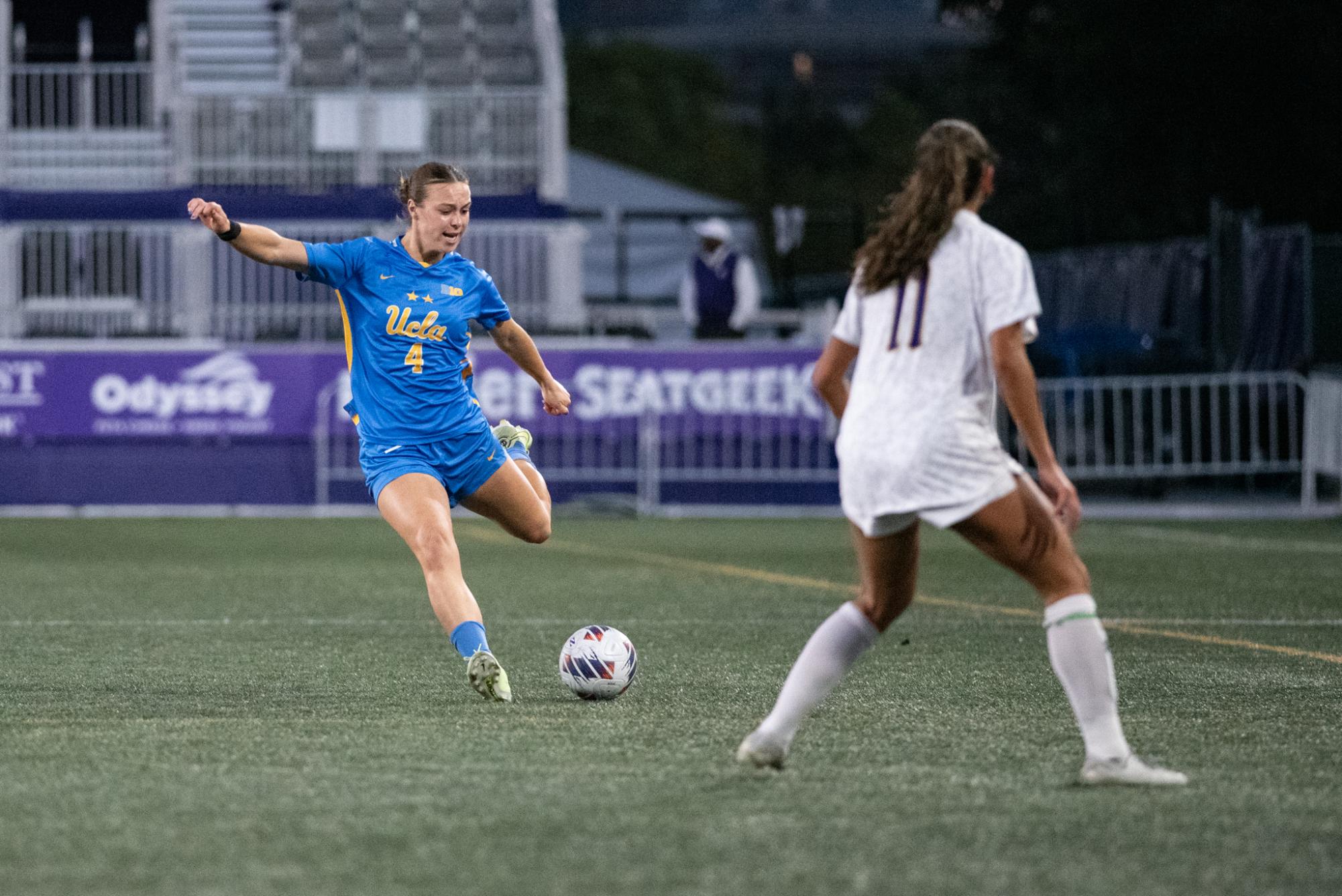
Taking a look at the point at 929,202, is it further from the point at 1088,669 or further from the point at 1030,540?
the point at 1088,669

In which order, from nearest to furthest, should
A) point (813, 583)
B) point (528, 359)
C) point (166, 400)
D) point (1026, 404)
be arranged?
point (1026, 404)
point (528, 359)
point (813, 583)
point (166, 400)

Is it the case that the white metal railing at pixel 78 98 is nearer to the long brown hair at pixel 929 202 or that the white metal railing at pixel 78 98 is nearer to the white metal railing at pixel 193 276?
the white metal railing at pixel 193 276

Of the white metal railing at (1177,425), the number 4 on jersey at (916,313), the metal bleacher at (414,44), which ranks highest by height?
the metal bleacher at (414,44)

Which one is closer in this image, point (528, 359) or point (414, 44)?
point (528, 359)

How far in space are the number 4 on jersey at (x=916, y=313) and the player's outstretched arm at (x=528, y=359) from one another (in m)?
2.90

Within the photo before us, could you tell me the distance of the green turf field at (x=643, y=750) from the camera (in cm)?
458

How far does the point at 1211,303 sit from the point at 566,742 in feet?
62.8

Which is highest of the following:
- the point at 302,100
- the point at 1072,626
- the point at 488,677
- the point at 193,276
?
the point at 302,100

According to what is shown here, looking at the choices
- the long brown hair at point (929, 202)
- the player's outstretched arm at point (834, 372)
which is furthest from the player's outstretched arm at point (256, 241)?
the long brown hair at point (929, 202)

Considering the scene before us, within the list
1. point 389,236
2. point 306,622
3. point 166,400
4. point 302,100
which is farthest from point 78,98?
point 306,622

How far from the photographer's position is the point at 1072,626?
5562 millimetres

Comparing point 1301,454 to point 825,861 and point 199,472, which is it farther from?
point 825,861

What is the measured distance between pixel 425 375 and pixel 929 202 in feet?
9.50

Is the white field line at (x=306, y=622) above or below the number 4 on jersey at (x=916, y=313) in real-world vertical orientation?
below
